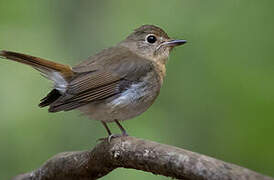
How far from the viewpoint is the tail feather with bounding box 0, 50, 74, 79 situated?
165 inches

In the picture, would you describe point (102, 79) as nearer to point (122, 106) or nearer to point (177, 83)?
point (122, 106)

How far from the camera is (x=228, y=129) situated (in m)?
5.31

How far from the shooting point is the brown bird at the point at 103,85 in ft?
14.1

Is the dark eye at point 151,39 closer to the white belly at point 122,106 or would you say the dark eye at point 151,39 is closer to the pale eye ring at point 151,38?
the pale eye ring at point 151,38

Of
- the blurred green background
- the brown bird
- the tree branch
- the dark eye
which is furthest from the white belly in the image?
the blurred green background

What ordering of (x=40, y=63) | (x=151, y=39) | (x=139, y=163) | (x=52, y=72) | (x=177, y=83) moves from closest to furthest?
(x=139, y=163) → (x=40, y=63) → (x=52, y=72) → (x=151, y=39) → (x=177, y=83)

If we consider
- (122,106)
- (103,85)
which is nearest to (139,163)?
(122,106)

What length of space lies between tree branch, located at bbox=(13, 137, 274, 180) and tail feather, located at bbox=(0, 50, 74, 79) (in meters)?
0.77

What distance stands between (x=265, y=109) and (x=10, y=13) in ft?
10.5

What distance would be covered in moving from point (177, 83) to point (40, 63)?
220 cm

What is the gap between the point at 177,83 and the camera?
20.1ft

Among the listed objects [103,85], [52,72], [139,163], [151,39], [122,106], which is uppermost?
[151,39]

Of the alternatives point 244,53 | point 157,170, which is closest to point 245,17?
point 244,53

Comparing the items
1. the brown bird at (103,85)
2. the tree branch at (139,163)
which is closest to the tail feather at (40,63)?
the brown bird at (103,85)
